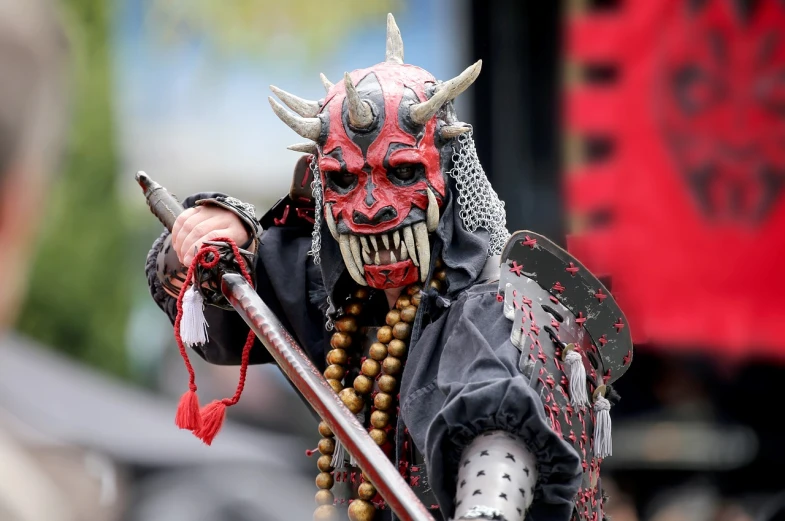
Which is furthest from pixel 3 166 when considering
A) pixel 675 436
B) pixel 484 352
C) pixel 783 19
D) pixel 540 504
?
pixel 675 436

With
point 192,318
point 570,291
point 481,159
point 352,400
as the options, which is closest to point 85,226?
point 481,159

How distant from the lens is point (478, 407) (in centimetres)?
303

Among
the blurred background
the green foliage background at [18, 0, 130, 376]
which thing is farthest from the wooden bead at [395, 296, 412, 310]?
the green foliage background at [18, 0, 130, 376]

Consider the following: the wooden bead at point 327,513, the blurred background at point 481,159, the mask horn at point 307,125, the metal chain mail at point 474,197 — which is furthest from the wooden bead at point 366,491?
the blurred background at point 481,159

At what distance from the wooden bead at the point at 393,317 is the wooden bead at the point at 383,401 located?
0.19 m

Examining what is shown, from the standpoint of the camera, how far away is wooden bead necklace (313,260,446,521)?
11.7 feet

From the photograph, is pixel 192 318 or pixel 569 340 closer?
pixel 569 340

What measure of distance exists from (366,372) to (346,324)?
0.16m

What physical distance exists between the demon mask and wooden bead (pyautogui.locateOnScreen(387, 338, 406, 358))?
0.15 metres

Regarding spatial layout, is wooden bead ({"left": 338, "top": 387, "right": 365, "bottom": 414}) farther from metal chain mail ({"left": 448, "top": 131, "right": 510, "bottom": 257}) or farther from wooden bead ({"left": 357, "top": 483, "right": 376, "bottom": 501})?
metal chain mail ({"left": 448, "top": 131, "right": 510, "bottom": 257})

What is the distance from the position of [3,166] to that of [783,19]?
13.2 ft

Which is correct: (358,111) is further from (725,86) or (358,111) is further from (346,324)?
(725,86)

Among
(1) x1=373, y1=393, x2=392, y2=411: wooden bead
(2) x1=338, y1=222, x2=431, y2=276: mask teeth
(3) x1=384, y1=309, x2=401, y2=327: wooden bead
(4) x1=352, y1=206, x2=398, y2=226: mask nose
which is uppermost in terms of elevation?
(4) x1=352, y1=206, x2=398, y2=226: mask nose

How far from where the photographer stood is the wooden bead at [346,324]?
145 inches
